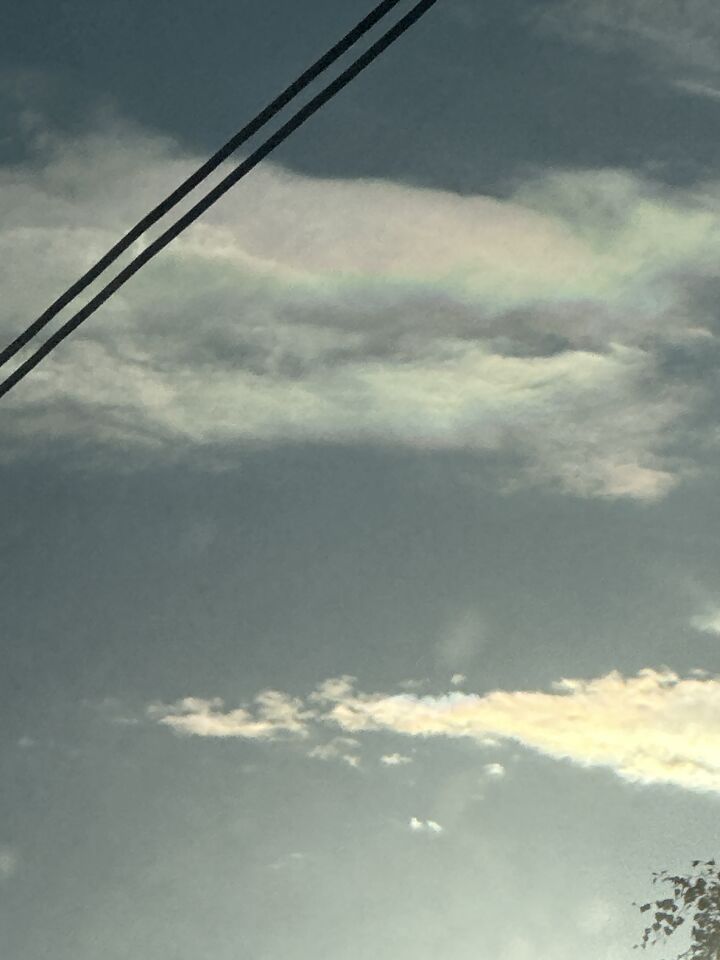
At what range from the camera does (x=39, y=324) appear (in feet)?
17.9

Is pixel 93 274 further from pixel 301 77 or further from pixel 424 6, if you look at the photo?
pixel 424 6

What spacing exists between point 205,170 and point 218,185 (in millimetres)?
294

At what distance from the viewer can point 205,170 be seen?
5.15 meters

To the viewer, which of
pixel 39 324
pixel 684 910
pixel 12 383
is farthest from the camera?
pixel 684 910

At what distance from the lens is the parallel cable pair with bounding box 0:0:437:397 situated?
16.7 ft

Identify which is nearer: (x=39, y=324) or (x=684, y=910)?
(x=39, y=324)

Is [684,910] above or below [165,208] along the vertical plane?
above

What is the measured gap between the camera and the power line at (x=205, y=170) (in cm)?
497

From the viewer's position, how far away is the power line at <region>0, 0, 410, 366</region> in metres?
4.97

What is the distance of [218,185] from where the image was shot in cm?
545

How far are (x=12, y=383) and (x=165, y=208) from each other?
1.11 m

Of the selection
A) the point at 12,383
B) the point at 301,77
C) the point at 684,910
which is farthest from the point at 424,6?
the point at 684,910

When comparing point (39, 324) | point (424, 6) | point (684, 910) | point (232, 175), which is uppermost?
point (684, 910)

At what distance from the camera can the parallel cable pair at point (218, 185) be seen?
5.08 metres
